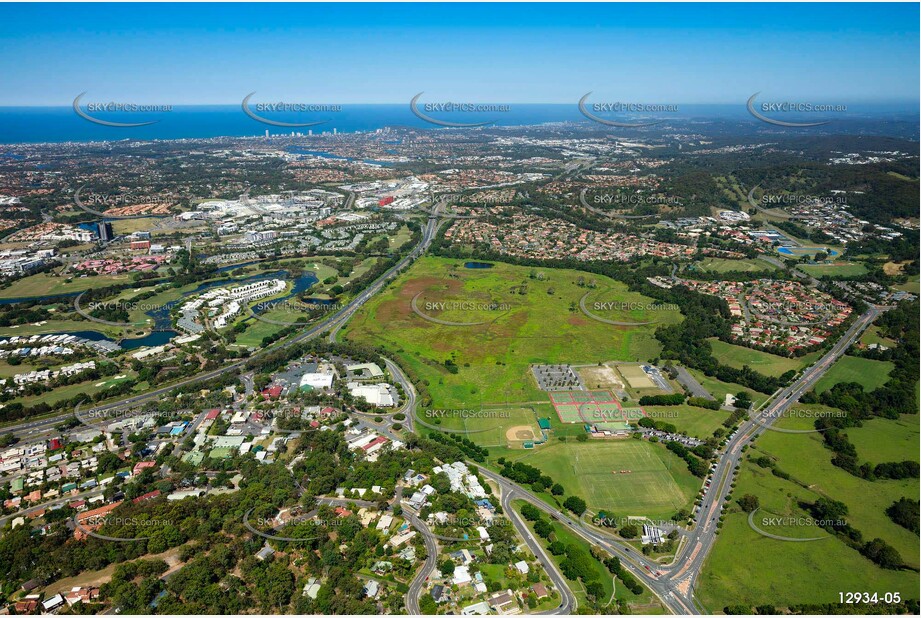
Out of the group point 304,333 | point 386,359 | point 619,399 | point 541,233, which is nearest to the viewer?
point 619,399

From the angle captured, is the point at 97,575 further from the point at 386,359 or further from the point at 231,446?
the point at 386,359

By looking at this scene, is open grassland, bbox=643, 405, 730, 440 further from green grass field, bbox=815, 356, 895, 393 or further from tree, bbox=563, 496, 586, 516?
tree, bbox=563, 496, 586, 516

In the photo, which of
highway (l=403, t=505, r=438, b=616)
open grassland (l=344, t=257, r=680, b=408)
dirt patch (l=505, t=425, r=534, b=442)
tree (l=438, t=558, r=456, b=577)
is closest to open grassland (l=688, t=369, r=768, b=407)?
open grassland (l=344, t=257, r=680, b=408)

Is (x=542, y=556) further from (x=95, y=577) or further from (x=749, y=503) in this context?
(x=95, y=577)

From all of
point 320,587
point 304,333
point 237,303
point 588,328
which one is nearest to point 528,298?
point 588,328

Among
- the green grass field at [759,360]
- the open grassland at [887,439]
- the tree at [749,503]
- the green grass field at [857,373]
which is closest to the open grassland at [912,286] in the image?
the green grass field at [857,373]

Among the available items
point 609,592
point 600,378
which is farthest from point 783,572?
point 600,378
